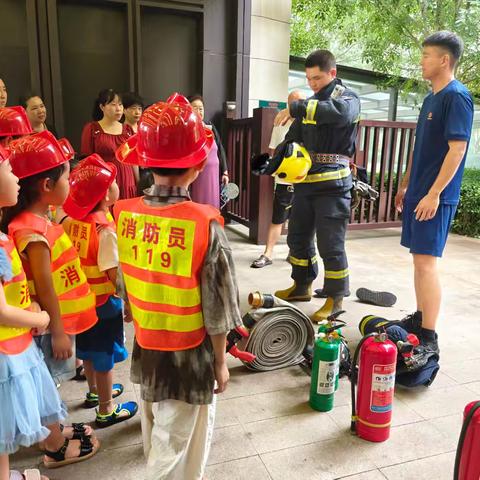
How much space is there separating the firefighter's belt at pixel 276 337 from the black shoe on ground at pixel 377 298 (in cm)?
126

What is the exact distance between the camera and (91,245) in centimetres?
198

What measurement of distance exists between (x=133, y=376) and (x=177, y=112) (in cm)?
90

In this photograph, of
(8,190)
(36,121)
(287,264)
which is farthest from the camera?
(287,264)

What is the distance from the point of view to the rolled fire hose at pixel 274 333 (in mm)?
2572

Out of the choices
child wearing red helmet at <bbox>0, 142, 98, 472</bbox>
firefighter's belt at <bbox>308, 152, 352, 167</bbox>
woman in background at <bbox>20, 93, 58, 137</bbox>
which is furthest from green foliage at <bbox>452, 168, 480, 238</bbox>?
child wearing red helmet at <bbox>0, 142, 98, 472</bbox>

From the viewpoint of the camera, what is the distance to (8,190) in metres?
1.38

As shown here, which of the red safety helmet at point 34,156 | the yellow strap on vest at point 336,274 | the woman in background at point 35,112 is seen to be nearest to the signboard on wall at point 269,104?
the woman in background at point 35,112

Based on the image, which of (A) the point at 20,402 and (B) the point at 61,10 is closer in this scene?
(A) the point at 20,402

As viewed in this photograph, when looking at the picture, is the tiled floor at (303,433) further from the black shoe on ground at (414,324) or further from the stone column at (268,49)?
the stone column at (268,49)

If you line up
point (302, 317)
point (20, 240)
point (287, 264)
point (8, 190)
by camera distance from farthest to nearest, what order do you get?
point (287, 264)
point (302, 317)
point (20, 240)
point (8, 190)

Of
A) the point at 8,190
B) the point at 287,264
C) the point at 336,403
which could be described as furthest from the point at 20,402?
the point at 287,264

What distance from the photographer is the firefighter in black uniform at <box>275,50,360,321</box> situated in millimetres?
3084

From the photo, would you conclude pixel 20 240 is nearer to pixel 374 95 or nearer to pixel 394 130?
pixel 394 130

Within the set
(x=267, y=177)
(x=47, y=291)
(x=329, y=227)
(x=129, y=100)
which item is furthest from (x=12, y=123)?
(x=267, y=177)
